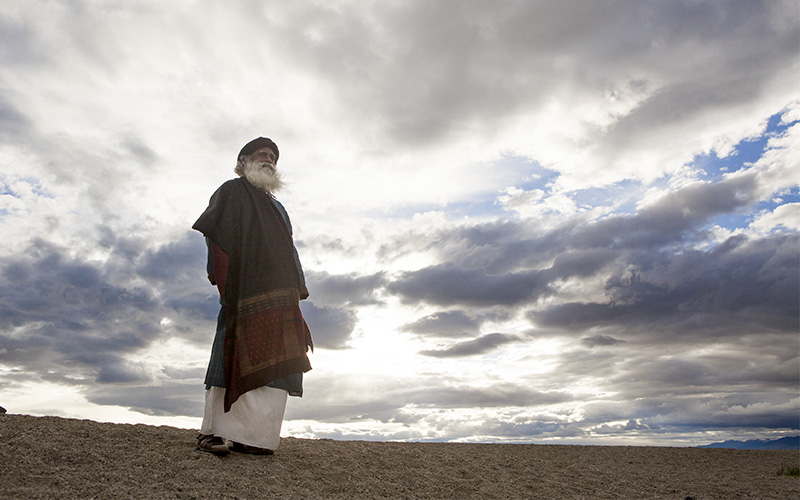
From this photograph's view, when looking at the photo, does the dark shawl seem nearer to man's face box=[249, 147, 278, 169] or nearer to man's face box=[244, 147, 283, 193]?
man's face box=[244, 147, 283, 193]

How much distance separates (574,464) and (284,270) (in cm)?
537

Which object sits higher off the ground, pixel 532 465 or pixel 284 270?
pixel 284 270

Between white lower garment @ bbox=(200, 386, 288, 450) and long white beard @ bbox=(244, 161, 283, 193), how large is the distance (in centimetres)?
264

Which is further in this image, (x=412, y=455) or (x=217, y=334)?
(x=412, y=455)

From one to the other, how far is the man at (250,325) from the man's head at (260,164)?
0.21 meters

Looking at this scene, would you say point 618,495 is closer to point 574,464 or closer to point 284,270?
point 574,464

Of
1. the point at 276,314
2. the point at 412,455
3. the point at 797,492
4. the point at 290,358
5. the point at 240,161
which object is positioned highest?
the point at 240,161

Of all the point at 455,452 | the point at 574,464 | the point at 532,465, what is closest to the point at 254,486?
the point at 455,452

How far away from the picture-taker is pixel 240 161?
798 centimetres

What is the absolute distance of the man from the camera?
6594 mm

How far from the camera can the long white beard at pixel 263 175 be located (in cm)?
767

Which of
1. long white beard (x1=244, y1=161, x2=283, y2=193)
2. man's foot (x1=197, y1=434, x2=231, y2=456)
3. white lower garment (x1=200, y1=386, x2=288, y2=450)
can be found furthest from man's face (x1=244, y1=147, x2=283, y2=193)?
man's foot (x1=197, y1=434, x2=231, y2=456)

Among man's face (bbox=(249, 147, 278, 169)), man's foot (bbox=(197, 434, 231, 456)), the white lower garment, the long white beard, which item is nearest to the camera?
man's foot (bbox=(197, 434, 231, 456))

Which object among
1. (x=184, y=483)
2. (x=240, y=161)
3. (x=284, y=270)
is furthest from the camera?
(x=240, y=161)
